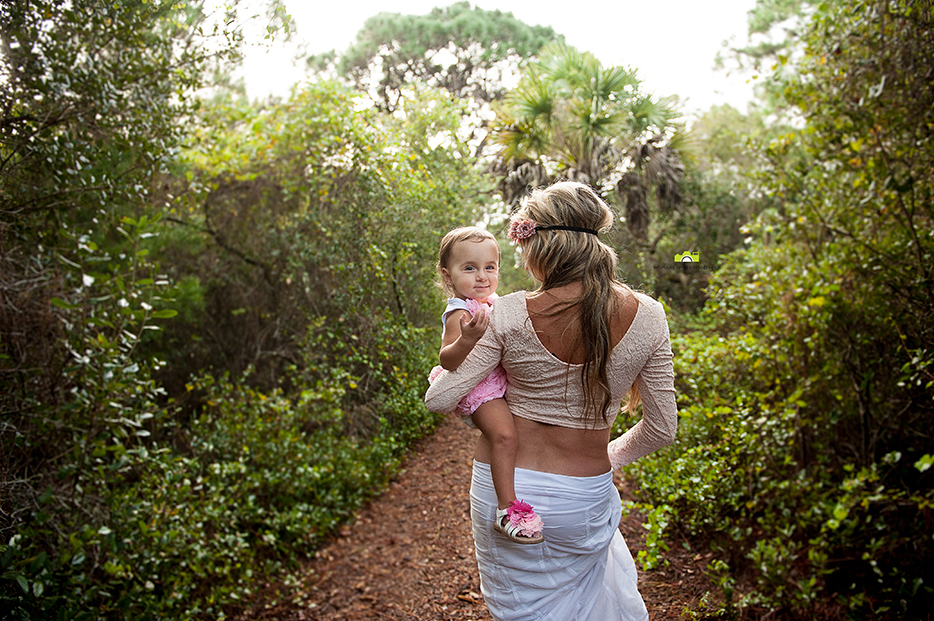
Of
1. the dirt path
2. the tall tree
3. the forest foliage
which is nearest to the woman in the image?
the forest foliage

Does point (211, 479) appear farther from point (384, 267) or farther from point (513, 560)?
point (513, 560)

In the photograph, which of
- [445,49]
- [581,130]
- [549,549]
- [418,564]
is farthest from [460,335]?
[445,49]

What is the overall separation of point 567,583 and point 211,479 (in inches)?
142

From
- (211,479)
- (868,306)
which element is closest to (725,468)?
(868,306)

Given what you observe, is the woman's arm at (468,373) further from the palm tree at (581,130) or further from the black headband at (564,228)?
the palm tree at (581,130)

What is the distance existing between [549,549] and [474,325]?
69 centimetres

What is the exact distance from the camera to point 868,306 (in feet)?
11.3

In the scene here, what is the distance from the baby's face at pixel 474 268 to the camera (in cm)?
187

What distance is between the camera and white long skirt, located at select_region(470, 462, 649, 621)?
1735 mm

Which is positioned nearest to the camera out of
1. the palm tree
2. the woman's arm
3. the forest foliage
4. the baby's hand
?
the baby's hand

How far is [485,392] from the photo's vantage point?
1.79 metres

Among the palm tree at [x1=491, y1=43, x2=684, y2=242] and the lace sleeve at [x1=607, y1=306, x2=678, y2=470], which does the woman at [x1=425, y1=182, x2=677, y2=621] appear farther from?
the palm tree at [x1=491, y1=43, x2=684, y2=242]

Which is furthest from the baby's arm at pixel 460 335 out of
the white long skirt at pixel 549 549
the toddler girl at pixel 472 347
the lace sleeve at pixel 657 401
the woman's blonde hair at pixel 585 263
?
the lace sleeve at pixel 657 401

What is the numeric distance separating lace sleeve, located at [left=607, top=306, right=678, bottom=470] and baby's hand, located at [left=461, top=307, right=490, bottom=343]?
488mm
